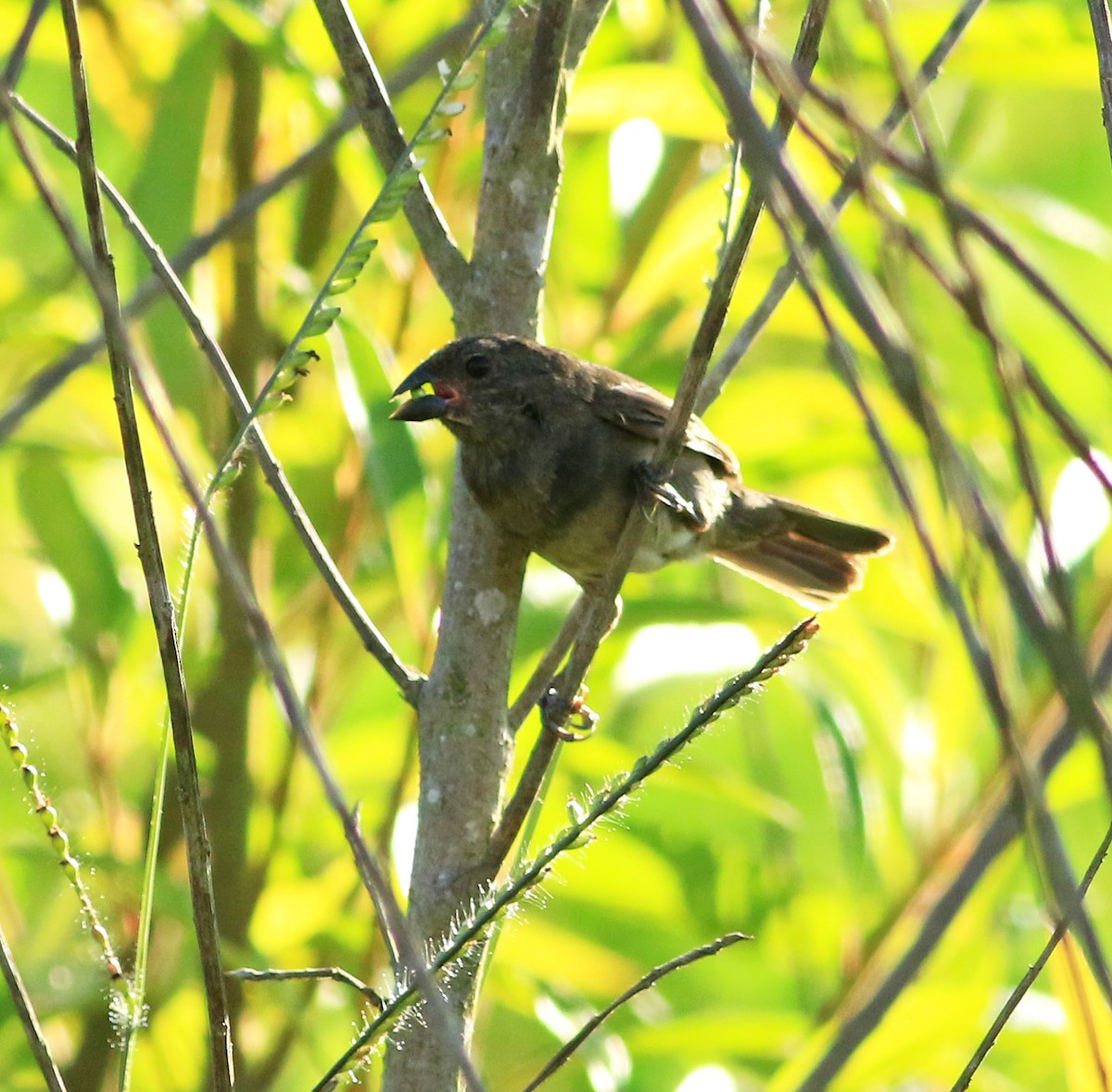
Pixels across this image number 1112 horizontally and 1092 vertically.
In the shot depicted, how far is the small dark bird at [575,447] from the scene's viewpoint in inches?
128

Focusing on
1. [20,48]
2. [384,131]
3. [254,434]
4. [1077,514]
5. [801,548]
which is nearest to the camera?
[20,48]

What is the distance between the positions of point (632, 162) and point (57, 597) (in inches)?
71.2

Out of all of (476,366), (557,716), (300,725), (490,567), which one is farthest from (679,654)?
(300,725)

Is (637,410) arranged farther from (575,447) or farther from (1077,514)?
(1077,514)

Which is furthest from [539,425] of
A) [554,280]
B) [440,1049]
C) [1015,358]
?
[1015,358]

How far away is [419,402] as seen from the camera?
11.3ft

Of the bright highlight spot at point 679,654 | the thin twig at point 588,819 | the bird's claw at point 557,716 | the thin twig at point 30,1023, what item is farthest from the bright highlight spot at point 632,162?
the thin twig at point 30,1023

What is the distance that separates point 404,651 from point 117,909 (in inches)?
35.2

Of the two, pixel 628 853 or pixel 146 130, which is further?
pixel 146 130

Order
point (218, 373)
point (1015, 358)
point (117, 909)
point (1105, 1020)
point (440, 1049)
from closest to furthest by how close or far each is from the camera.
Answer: point (1015, 358), point (218, 373), point (440, 1049), point (1105, 1020), point (117, 909)

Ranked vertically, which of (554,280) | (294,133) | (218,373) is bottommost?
(218,373)

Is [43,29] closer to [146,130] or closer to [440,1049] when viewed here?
[146,130]

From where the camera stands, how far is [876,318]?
876mm

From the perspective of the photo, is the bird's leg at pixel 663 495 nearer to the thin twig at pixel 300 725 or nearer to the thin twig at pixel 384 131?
the thin twig at pixel 384 131
